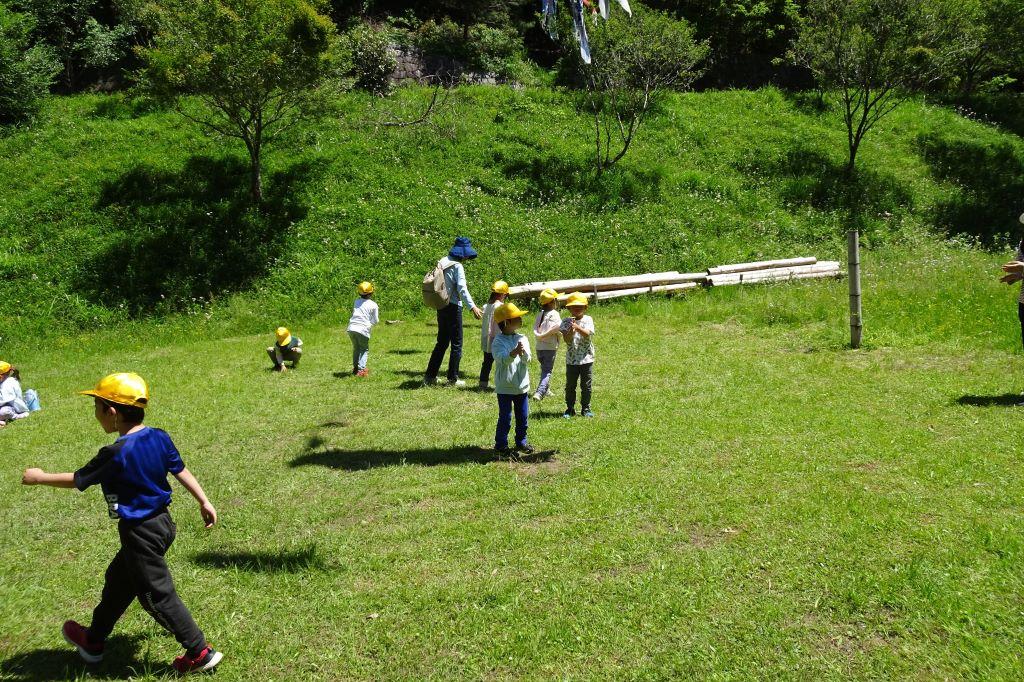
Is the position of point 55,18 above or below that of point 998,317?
above

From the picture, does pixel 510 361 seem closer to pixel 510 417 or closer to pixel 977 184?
pixel 510 417

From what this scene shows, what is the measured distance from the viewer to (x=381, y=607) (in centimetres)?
489

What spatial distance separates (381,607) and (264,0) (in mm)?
17204

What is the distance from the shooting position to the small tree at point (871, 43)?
2120cm

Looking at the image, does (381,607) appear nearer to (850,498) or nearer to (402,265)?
(850,498)

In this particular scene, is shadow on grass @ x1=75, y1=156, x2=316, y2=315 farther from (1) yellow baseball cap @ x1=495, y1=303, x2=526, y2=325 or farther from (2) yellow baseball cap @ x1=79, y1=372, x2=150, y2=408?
(2) yellow baseball cap @ x1=79, y1=372, x2=150, y2=408

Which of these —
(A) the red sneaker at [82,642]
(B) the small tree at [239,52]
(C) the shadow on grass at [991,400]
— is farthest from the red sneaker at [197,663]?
(B) the small tree at [239,52]

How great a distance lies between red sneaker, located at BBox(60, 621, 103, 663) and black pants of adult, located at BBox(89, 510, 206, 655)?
0.16 ft

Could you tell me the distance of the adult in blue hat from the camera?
10.5 metres

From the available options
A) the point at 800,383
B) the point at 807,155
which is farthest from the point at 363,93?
the point at 800,383

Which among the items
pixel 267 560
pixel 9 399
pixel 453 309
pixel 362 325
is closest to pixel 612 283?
pixel 453 309

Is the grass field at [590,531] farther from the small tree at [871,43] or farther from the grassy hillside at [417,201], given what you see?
the small tree at [871,43]

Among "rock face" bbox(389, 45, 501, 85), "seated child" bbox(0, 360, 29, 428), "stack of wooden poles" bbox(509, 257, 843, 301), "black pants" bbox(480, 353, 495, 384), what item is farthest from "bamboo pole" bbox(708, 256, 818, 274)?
"rock face" bbox(389, 45, 501, 85)

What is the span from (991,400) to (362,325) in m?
9.05
